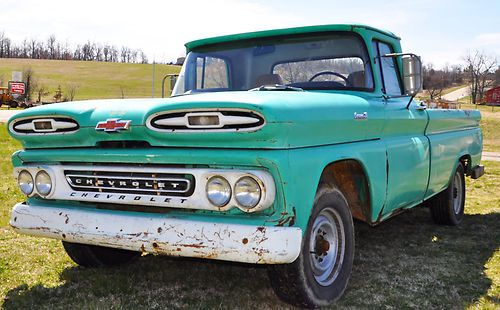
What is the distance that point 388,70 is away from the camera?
4.31 m

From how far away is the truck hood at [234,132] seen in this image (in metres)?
2.60

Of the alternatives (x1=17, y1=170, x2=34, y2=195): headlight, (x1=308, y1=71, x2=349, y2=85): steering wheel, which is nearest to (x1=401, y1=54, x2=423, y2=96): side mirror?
(x1=308, y1=71, x2=349, y2=85): steering wheel

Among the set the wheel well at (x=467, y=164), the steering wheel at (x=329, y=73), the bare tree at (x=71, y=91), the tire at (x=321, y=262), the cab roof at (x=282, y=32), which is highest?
the bare tree at (x=71, y=91)

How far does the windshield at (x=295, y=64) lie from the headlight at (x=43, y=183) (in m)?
1.58

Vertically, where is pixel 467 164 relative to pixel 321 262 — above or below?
above

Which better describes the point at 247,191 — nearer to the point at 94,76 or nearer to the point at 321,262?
the point at 321,262

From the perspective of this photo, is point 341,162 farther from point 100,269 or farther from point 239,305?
point 100,269

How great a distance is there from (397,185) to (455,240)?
153 cm

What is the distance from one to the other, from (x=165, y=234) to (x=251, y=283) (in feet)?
3.46

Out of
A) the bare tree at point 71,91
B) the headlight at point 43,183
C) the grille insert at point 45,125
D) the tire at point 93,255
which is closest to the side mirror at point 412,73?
the grille insert at point 45,125

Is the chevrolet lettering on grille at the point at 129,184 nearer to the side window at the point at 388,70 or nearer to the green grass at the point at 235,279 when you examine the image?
the green grass at the point at 235,279

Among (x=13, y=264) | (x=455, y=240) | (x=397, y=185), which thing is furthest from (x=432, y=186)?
(x=13, y=264)

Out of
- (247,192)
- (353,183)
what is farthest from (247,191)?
(353,183)

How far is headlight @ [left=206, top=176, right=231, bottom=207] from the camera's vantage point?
2.68 meters
